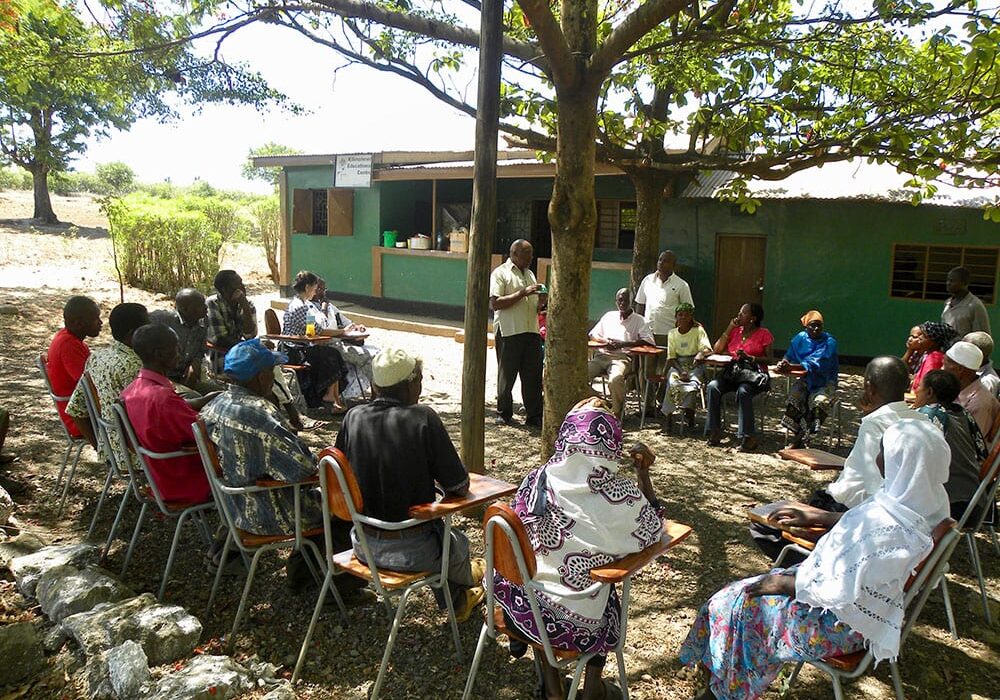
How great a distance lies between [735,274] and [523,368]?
611 cm

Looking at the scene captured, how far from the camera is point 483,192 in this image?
4559mm

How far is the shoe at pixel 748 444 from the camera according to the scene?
23.0ft

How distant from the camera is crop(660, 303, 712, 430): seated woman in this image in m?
7.49

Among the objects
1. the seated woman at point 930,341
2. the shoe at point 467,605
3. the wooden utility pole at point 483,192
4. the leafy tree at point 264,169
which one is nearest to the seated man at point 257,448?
the shoe at point 467,605

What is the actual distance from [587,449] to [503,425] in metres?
4.99

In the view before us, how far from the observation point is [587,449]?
106 inches

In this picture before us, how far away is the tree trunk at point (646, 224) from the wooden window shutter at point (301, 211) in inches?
348

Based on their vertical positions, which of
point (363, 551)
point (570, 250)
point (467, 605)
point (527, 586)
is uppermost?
point (570, 250)

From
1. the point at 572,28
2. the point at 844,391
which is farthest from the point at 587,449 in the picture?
the point at 844,391

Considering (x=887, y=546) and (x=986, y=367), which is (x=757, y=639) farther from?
(x=986, y=367)

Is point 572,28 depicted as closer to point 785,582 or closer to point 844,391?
point 785,582

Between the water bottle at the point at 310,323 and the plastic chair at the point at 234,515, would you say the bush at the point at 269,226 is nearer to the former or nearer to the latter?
the water bottle at the point at 310,323

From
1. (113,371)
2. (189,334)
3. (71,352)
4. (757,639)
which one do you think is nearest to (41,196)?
(189,334)

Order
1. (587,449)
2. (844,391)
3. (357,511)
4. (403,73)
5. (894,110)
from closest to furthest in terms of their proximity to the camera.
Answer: (587,449), (357,511), (403,73), (894,110), (844,391)
